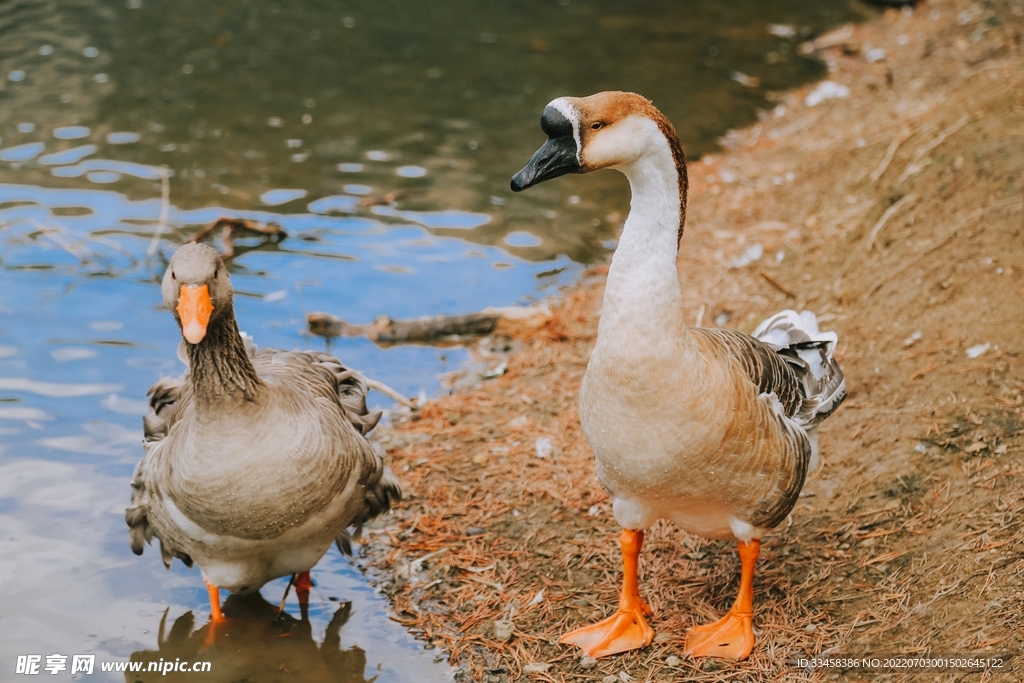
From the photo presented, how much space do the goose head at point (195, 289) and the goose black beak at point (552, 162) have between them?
1527 millimetres

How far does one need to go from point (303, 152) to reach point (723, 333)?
6.99 meters

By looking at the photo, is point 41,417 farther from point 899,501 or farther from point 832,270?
point 832,270

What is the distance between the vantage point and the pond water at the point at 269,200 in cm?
485

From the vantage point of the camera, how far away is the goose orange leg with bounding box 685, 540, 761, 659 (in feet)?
13.2

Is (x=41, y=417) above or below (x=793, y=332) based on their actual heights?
below

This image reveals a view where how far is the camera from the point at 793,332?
4.81 m

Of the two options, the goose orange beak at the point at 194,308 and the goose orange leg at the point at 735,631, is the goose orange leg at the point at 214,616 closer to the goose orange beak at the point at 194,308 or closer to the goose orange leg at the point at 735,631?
the goose orange beak at the point at 194,308

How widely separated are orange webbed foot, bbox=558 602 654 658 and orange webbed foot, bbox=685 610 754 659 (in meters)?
0.22

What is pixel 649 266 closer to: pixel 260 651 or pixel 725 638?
pixel 725 638

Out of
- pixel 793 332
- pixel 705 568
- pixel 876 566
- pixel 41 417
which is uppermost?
pixel 793 332

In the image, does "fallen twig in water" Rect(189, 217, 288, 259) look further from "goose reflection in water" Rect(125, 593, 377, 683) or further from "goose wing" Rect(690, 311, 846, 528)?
"goose wing" Rect(690, 311, 846, 528)

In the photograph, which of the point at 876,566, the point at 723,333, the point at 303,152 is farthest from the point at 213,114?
the point at 876,566

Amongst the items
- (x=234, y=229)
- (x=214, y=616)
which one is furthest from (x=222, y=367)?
(x=234, y=229)

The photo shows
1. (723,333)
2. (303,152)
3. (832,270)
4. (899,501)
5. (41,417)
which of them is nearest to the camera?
(723,333)
